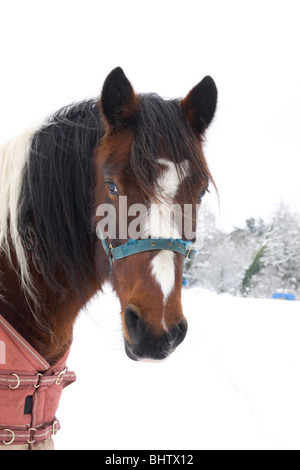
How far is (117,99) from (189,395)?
5901mm

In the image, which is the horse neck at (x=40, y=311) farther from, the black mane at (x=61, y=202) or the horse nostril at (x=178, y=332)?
the horse nostril at (x=178, y=332)

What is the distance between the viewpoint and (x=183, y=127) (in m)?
2.53

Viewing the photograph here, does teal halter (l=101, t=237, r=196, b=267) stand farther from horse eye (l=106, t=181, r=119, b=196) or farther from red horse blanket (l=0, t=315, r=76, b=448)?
red horse blanket (l=0, t=315, r=76, b=448)

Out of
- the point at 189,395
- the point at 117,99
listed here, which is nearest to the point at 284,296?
the point at 189,395

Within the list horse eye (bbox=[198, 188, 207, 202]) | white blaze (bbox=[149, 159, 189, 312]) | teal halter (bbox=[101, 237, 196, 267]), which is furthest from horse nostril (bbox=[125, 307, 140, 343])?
horse eye (bbox=[198, 188, 207, 202])

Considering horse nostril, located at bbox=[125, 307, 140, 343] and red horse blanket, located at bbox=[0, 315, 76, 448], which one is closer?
horse nostril, located at bbox=[125, 307, 140, 343]

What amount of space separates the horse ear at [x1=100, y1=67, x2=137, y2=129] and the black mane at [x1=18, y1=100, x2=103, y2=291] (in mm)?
153

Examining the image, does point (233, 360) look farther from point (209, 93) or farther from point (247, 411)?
point (209, 93)

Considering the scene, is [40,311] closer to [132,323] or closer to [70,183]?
[132,323]

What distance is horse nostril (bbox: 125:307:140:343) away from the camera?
206cm

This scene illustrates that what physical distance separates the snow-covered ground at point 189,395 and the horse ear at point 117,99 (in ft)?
3.89

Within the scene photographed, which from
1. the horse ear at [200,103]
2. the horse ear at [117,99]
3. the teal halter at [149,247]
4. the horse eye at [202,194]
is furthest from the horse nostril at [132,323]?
the horse ear at [200,103]

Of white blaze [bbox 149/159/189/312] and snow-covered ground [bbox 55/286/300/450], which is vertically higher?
white blaze [bbox 149/159/189/312]
